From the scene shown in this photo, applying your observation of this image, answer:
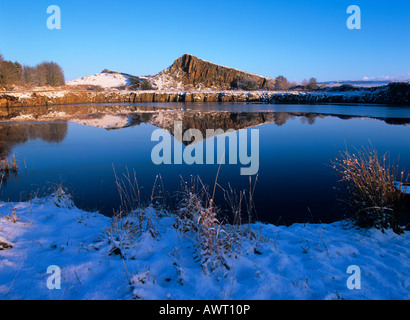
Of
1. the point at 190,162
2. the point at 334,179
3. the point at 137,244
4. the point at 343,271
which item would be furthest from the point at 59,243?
the point at 334,179

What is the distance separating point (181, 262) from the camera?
3.12 metres

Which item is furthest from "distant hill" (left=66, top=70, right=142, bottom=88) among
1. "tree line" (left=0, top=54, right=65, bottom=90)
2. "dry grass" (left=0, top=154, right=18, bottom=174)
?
"dry grass" (left=0, top=154, right=18, bottom=174)

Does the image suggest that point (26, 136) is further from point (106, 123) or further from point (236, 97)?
point (236, 97)

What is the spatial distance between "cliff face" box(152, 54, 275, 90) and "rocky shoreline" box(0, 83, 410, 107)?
86.0 feet

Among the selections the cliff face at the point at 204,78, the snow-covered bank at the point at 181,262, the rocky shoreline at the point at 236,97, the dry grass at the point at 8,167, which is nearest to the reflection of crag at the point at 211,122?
the dry grass at the point at 8,167

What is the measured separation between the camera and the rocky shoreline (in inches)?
1317

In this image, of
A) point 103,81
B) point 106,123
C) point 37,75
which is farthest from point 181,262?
point 103,81

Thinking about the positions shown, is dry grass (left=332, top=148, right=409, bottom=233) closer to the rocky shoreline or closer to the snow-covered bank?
the snow-covered bank

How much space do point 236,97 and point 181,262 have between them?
54.3 metres

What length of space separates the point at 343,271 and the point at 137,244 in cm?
286

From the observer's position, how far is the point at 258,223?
4.75 metres

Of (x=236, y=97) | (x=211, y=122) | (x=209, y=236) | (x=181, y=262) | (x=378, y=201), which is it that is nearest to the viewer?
(x=181, y=262)

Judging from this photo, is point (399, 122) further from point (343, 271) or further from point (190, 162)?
point (343, 271)

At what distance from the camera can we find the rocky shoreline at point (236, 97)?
110 ft
